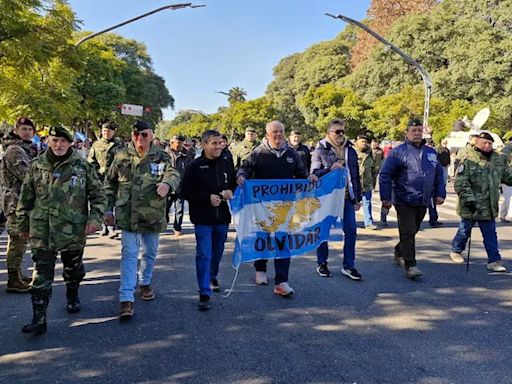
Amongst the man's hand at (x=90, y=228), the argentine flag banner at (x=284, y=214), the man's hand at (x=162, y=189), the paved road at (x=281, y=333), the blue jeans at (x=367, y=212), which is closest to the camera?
the paved road at (x=281, y=333)

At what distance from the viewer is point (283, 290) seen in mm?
5230

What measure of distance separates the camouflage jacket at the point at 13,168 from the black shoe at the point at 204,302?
2238 mm

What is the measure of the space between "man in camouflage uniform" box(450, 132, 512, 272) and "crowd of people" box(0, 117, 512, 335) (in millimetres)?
13

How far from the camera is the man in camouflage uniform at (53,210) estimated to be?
4230 mm

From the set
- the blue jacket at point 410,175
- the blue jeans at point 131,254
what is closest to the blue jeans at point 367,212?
the blue jacket at point 410,175

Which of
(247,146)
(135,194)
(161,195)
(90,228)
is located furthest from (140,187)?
(247,146)

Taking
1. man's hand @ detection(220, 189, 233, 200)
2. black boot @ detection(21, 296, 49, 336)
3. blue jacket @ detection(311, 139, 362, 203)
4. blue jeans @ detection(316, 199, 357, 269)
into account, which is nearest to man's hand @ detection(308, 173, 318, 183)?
blue jacket @ detection(311, 139, 362, 203)

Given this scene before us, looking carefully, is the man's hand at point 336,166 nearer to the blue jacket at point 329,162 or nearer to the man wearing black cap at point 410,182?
the blue jacket at point 329,162

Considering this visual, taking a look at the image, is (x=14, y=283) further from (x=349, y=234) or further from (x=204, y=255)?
(x=349, y=234)

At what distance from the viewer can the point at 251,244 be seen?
17.9 ft

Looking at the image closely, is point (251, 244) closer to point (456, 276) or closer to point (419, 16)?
point (456, 276)

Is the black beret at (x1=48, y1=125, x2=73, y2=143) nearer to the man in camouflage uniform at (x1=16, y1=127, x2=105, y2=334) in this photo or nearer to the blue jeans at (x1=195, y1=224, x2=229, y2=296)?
the man in camouflage uniform at (x1=16, y1=127, x2=105, y2=334)

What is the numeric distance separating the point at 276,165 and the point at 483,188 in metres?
2.92

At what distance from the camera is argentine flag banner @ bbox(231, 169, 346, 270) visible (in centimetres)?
541
